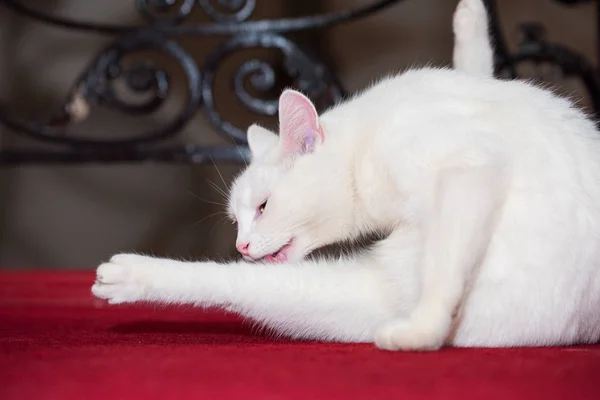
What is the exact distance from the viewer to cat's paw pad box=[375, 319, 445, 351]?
0.81m

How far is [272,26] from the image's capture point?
1770 mm

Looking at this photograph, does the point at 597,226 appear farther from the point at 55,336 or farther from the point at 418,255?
the point at 55,336

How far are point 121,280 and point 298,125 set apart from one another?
0.33 meters

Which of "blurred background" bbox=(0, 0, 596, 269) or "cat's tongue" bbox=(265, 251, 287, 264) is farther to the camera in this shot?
"blurred background" bbox=(0, 0, 596, 269)

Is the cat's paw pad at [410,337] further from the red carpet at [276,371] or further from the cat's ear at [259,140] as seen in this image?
the cat's ear at [259,140]

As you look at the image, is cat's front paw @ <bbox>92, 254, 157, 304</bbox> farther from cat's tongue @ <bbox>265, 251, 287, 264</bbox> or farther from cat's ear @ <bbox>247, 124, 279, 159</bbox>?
cat's ear @ <bbox>247, 124, 279, 159</bbox>

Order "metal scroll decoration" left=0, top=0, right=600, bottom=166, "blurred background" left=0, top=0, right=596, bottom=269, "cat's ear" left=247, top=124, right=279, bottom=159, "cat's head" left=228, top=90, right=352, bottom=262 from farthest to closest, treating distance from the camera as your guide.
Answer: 1. "blurred background" left=0, top=0, right=596, bottom=269
2. "metal scroll decoration" left=0, top=0, right=600, bottom=166
3. "cat's ear" left=247, top=124, right=279, bottom=159
4. "cat's head" left=228, top=90, right=352, bottom=262

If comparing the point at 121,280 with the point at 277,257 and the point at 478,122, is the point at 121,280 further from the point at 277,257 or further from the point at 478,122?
the point at 478,122

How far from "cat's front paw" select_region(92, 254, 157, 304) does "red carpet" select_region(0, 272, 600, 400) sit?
0.19 ft

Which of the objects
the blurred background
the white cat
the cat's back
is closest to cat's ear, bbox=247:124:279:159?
the white cat

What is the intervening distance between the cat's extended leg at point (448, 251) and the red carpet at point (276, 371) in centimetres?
2

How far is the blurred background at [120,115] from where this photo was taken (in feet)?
8.93

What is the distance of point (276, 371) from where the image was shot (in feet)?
2.34

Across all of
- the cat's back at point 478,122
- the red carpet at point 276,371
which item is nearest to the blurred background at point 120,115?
the cat's back at point 478,122
